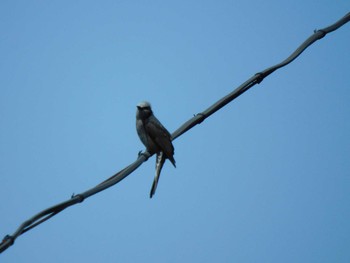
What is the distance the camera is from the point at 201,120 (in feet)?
17.9

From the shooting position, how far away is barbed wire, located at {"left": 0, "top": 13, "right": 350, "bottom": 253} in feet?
12.0

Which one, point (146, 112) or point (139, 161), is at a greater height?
point (146, 112)

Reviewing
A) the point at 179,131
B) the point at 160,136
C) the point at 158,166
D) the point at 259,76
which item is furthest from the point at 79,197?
the point at 160,136

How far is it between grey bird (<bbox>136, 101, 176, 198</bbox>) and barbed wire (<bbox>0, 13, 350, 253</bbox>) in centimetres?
233

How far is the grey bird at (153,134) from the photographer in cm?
820

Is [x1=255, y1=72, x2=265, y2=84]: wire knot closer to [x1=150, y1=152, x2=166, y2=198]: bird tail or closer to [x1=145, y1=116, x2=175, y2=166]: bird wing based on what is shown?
[x1=150, y1=152, x2=166, y2=198]: bird tail

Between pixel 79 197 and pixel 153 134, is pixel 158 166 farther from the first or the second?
pixel 79 197

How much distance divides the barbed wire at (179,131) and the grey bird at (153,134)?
2.33 m

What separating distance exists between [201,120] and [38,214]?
2.20m

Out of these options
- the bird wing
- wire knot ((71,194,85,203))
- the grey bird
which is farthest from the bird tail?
wire knot ((71,194,85,203))

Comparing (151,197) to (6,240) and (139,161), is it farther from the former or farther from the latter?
(6,240)

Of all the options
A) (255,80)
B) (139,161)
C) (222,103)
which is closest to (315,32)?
(255,80)

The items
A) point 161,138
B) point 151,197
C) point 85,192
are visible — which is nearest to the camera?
point 85,192

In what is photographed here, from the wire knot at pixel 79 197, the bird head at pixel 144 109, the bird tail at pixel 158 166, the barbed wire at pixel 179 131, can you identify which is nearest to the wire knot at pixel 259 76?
the barbed wire at pixel 179 131
